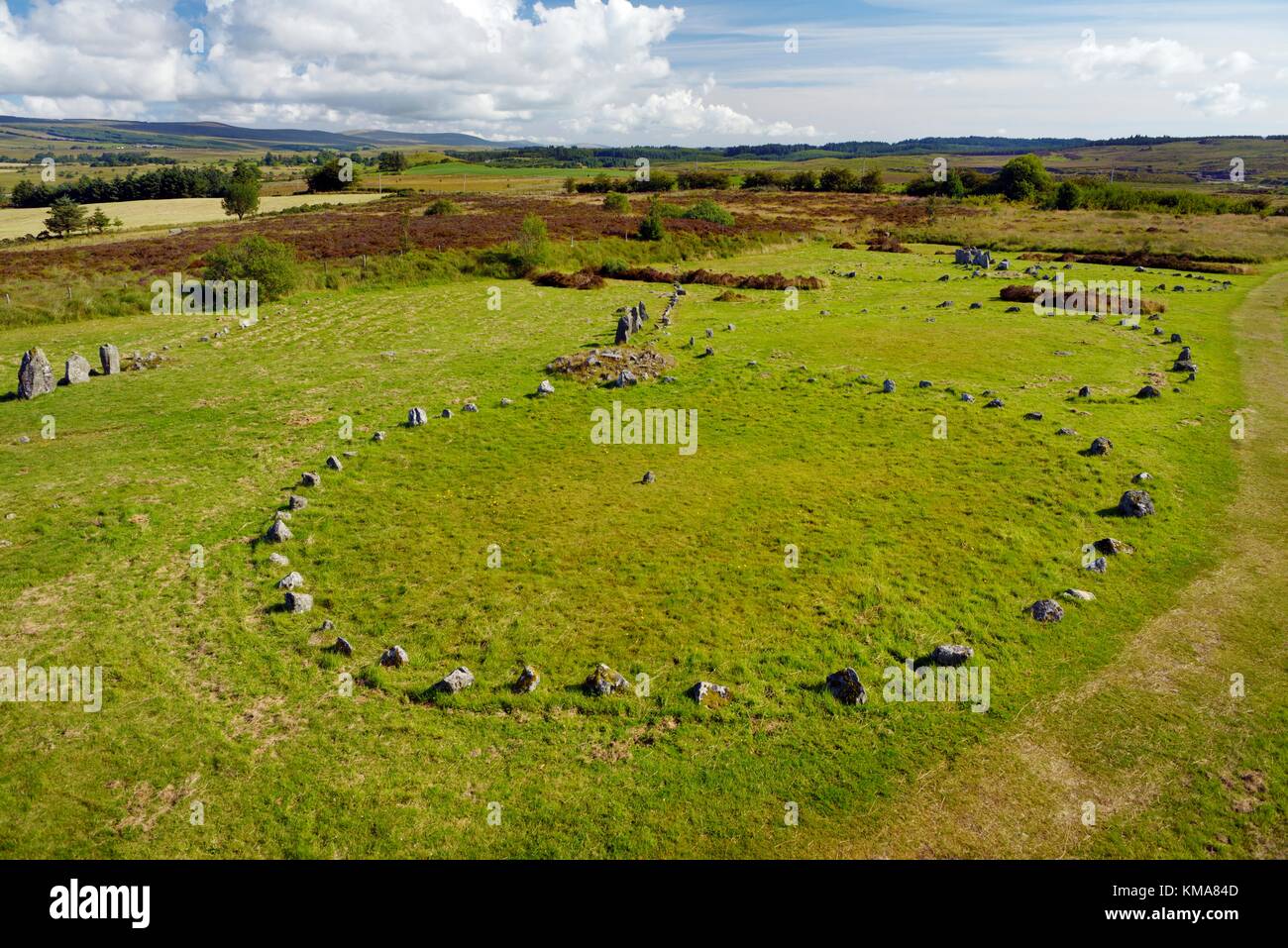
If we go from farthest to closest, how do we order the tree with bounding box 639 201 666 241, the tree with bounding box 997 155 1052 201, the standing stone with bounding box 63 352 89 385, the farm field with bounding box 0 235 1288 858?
the tree with bounding box 997 155 1052 201 < the tree with bounding box 639 201 666 241 < the standing stone with bounding box 63 352 89 385 < the farm field with bounding box 0 235 1288 858

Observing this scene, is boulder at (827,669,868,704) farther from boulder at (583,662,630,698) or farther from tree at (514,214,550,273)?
tree at (514,214,550,273)

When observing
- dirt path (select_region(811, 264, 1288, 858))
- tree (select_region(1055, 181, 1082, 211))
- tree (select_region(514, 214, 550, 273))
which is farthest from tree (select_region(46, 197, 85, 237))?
tree (select_region(1055, 181, 1082, 211))

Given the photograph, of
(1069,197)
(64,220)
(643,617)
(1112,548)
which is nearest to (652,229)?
(1112,548)

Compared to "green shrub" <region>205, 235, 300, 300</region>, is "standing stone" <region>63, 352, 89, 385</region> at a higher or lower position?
lower

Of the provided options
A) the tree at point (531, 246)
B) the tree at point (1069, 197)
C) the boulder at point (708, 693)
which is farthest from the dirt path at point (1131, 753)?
the tree at point (1069, 197)

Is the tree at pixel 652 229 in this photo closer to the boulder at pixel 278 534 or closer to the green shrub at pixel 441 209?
the green shrub at pixel 441 209

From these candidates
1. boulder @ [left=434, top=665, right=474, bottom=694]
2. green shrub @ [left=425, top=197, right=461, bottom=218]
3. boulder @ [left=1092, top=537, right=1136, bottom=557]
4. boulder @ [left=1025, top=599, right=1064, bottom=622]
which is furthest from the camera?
green shrub @ [left=425, top=197, right=461, bottom=218]
